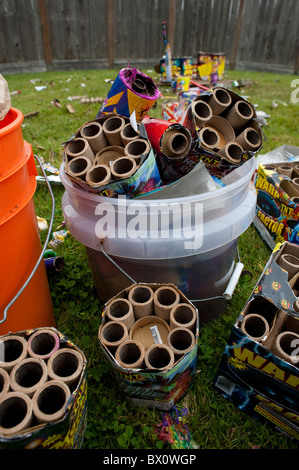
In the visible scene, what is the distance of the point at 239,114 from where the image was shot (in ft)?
4.07

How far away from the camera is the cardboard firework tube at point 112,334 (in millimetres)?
1053

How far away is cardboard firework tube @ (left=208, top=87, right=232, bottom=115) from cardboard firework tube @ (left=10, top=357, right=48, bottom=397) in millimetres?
Answer: 1061

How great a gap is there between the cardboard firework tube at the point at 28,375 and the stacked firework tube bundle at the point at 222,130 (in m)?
0.85

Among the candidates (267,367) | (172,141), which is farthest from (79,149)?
(267,367)

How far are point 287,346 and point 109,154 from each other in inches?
34.8

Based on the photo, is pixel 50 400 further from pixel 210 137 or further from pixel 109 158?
pixel 210 137

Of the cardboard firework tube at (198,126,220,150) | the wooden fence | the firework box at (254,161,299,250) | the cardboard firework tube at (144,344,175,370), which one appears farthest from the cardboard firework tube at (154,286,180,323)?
the wooden fence

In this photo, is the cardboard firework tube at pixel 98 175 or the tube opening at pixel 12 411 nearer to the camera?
the tube opening at pixel 12 411

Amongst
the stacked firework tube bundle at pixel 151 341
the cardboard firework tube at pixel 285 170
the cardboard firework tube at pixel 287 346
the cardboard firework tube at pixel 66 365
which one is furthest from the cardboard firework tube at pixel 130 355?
the cardboard firework tube at pixel 285 170

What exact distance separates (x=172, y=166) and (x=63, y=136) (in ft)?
7.70

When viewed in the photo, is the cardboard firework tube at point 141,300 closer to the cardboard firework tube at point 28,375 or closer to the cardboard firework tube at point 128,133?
the cardboard firework tube at point 28,375

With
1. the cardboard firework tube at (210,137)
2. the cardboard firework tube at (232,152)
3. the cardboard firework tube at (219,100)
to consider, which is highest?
the cardboard firework tube at (219,100)

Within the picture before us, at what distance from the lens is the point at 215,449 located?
3.56 feet
